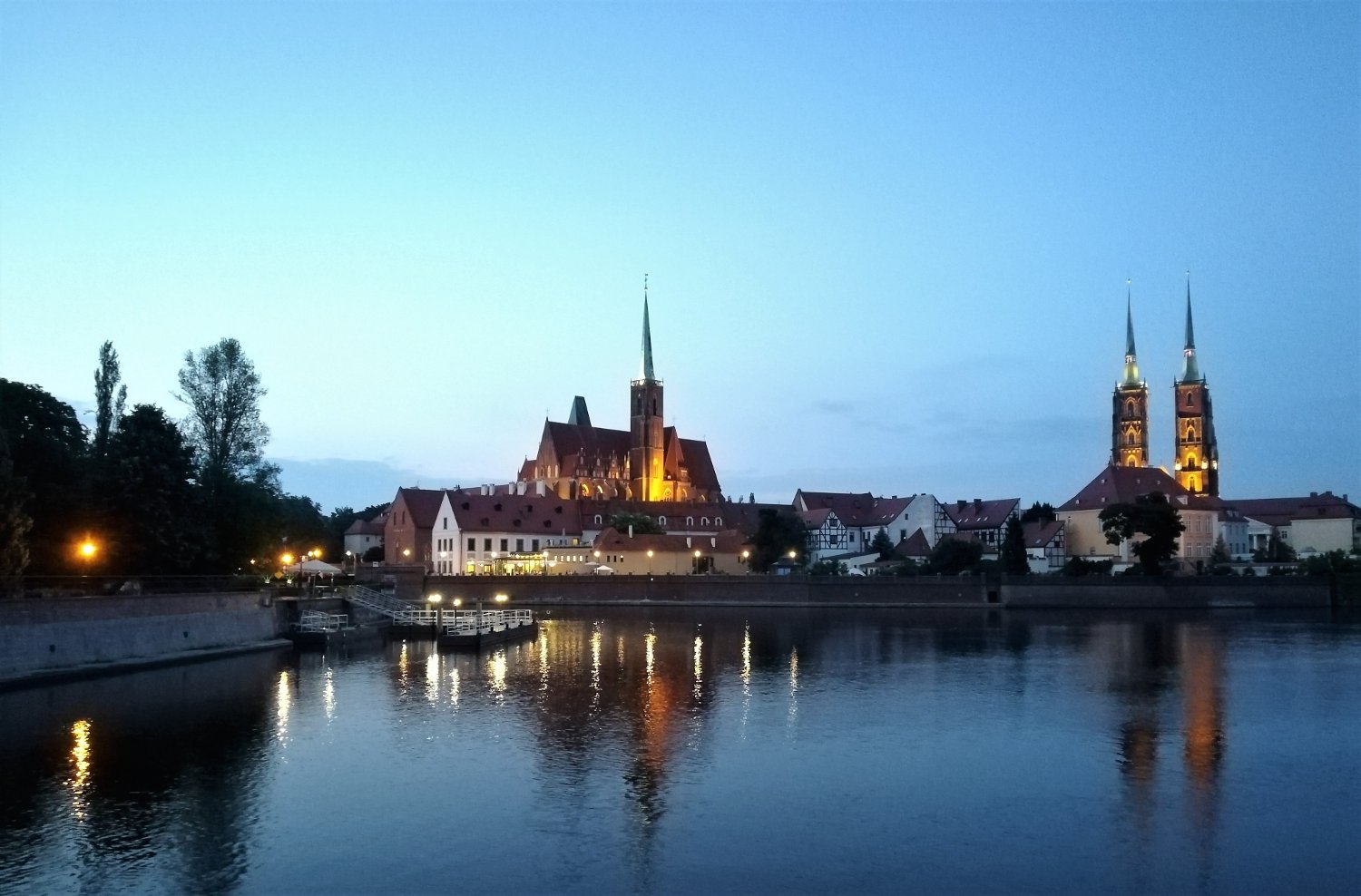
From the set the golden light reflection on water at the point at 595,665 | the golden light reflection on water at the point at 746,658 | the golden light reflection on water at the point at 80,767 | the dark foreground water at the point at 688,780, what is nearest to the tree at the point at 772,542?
the golden light reflection on water at the point at 746,658

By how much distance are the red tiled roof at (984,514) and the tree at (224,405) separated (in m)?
77.4

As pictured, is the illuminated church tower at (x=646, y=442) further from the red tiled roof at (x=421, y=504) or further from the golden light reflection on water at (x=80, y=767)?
the golden light reflection on water at (x=80, y=767)

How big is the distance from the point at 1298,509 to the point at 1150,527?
58276mm

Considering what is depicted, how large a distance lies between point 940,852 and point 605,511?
333 feet

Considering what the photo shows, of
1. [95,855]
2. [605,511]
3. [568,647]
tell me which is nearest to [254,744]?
[95,855]

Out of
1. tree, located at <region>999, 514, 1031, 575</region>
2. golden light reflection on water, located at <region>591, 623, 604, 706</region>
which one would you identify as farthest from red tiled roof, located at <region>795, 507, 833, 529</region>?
golden light reflection on water, located at <region>591, 623, 604, 706</region>

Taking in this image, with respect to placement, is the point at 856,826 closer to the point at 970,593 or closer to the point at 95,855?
the point at 95,855

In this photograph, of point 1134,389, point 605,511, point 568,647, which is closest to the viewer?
point 568,647

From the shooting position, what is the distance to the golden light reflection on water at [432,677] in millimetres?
35438

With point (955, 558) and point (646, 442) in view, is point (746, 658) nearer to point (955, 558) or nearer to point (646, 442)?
point (955, 558)

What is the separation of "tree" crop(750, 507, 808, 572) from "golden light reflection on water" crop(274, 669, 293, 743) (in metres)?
63.3

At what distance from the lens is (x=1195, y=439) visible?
156 m

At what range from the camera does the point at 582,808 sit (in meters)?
20.7

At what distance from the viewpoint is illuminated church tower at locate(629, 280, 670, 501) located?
455 feet
